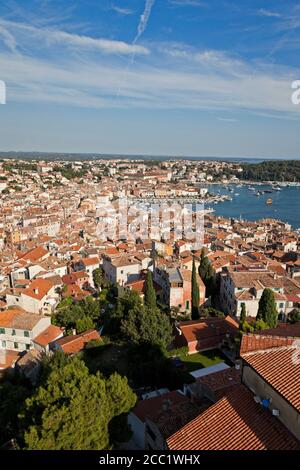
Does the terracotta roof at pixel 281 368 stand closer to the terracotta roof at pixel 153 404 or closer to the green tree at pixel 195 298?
the terracotta roof at pixel 153 404

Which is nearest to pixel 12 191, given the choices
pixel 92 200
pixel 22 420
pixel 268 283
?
pixel 92 200

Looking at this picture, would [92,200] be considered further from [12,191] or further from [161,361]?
[161,361]

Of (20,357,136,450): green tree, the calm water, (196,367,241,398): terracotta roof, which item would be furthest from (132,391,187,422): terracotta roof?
the calm water

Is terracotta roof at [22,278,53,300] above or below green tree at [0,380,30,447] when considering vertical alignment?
below

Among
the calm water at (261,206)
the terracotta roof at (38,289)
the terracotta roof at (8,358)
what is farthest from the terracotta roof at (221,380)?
the calm water at (261,206)

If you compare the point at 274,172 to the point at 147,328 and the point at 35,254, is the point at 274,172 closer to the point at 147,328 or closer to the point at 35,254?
the point at 35,254

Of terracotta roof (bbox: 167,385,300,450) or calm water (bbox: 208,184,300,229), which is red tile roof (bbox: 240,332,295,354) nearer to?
terracotta roof (bbox: 167,385,300,450)
